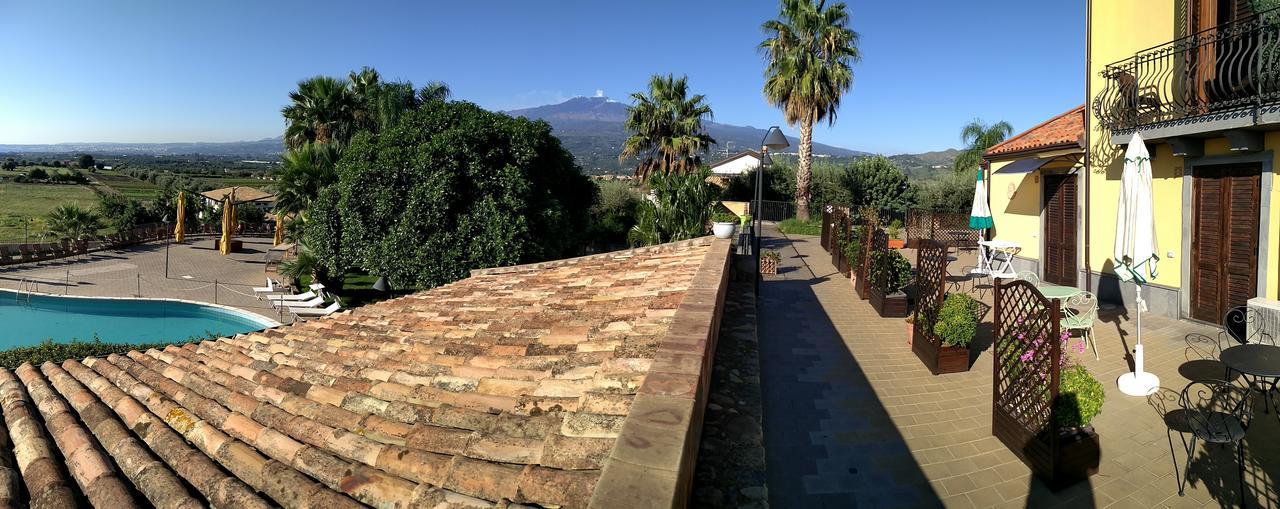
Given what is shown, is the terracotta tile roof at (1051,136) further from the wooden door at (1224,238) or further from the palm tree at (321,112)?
the palm tree at (321,112)

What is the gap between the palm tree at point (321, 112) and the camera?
2320cm

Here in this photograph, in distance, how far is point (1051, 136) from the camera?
12.0m

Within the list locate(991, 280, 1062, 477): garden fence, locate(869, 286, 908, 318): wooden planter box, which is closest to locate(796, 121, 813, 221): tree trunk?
locate(869, 286, 908, 318): wooden planter box

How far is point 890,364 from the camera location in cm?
710

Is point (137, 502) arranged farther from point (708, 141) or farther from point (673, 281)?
point (708, 141)

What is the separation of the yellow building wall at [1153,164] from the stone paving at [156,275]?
18917mm

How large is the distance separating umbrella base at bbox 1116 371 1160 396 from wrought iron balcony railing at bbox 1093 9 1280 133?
4.00 m

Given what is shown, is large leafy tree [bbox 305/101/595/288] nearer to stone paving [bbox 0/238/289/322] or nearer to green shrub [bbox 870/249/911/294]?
stone paving [bbox 0/238/289/322]

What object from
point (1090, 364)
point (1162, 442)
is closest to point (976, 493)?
point (1162, 442)

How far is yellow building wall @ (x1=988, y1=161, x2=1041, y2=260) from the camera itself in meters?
12.6

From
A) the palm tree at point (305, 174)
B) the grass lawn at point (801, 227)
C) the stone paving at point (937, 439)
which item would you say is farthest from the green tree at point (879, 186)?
the palm tree at point (305, 174)

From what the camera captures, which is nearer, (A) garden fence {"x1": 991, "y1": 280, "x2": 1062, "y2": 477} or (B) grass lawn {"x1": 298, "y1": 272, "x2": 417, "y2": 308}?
Result: (A) garden fence {"x1": 991, "y1": 280, "x2": 1062, "y2": 477}

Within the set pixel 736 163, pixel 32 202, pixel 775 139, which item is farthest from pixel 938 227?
pixel 32 202

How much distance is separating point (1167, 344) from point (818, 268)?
8.54 metres
